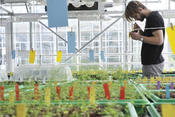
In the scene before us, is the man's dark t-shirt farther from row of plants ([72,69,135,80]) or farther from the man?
row of plants ([72,69,135,80])

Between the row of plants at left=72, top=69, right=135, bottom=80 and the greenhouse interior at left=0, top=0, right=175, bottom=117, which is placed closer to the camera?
the greenhouse interior at left=0, top=0, right=175, bottom=117

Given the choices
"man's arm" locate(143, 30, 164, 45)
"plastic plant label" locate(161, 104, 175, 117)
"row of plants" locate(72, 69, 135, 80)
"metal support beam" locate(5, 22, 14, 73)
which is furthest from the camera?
"metal support beam" locate(5, 22, 14, 73)

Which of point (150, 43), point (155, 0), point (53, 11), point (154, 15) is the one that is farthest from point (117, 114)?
point (155, 0)

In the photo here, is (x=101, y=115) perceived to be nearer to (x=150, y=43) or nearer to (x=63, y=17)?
(x=63, y=17)

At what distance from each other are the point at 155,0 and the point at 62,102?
578cm

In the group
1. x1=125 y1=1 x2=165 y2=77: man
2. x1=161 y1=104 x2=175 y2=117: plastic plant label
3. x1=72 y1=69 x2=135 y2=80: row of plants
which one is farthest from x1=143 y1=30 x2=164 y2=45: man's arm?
x1=161 y1=104 x2=175 y2=117: plastic plant label

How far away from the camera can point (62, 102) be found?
1.03 m

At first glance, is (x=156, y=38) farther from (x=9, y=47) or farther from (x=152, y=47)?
(x=9, y=47)

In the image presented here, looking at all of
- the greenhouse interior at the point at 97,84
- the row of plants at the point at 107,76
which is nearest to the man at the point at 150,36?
the greenhouse interior at the point at 97,84

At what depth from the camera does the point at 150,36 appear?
5.95ft

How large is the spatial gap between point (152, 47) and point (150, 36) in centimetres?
10

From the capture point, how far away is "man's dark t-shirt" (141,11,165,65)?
1742mm

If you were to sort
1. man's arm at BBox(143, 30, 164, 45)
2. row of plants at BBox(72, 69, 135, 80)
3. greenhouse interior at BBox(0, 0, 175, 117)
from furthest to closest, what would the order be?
row of plants at BBox(72, 69, 135, 80) < man's arm at BBox(143, 30, 164, 45) < greenhouse interior at BBox(0, 0, 175, 117)

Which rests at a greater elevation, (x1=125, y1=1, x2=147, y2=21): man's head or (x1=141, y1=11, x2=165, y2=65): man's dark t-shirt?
(x1=125, y1=1, x2=147, y2=21): man's head
